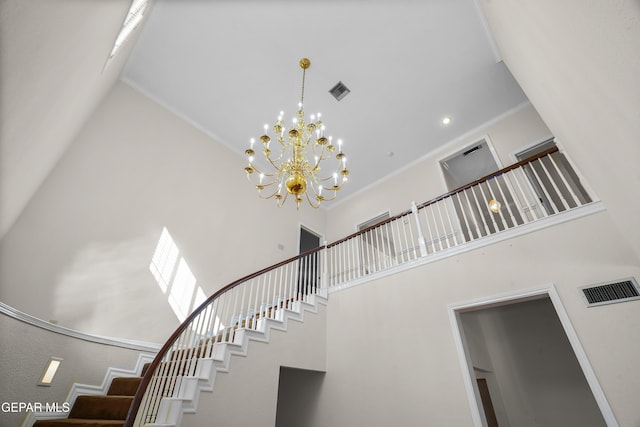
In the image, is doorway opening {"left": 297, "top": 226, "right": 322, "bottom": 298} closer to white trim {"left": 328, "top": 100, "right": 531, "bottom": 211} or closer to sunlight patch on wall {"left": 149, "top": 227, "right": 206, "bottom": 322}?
sunlight patch on wall {"left": 149, "top": 227, "right": 206, "bottom": 322}

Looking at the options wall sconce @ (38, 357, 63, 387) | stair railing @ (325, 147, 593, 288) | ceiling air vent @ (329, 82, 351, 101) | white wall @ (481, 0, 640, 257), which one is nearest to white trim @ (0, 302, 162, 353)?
wall sconce @ (38, 357, 63, 387)

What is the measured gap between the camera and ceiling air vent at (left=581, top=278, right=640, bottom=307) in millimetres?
2744

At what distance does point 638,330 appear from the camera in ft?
8.60

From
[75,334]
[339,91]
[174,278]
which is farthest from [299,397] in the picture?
[339,91]

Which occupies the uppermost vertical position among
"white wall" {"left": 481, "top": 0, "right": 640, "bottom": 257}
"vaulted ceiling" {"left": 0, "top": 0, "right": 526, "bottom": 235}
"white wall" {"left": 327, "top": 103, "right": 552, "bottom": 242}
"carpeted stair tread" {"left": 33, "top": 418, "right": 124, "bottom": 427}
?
"vaulted ceiling" {"left": 0, "top": 0, "right": 526, "bottom": 235}

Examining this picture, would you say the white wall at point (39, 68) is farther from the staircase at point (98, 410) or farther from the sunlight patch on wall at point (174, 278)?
the staircase at point (98, 410)

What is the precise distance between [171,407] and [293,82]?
544cm

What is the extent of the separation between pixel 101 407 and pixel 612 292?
5.76 metres

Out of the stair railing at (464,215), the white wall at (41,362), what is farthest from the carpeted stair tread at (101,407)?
the stair railing at (464,215)

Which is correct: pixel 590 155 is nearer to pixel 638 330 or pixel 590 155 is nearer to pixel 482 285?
pixel 638 330

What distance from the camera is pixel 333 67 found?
5.21 meters

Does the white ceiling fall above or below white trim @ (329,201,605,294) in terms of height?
above

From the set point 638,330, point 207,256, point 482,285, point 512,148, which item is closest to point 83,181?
point 207,256

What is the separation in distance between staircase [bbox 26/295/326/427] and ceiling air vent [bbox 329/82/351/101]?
4526 mm
